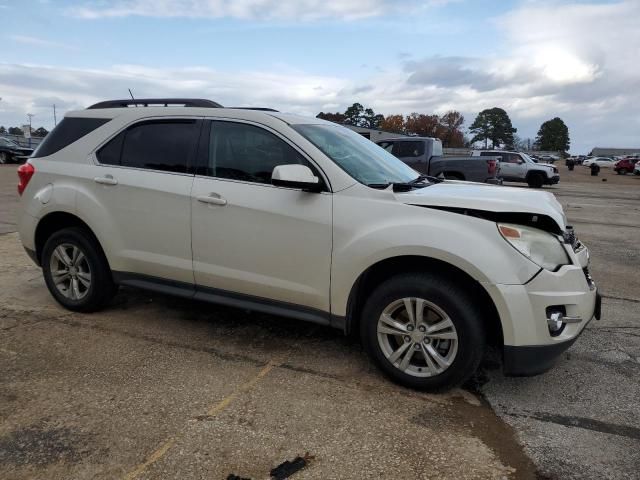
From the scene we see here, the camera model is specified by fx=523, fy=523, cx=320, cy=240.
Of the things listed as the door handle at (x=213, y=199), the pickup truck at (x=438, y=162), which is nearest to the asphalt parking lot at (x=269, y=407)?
the door handle at (x=213, y=199)

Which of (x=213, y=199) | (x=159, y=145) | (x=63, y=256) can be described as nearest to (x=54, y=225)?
(x=63, y=256)

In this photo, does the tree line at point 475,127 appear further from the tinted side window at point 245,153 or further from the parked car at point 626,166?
the tinted side window at point 245,153

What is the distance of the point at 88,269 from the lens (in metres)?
4.55

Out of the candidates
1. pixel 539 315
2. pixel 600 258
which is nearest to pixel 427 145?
pixel 600 258

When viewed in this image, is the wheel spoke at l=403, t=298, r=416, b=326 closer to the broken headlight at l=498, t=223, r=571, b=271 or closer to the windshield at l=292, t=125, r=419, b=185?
the broken headlight at l=498, t=223, r=571, b=271

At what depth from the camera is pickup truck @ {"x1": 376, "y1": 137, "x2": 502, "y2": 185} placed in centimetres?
1394

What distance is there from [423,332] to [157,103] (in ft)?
9.62

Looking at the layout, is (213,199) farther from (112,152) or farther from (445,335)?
(445,335)

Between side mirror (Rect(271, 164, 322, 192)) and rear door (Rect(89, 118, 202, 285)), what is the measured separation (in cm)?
89

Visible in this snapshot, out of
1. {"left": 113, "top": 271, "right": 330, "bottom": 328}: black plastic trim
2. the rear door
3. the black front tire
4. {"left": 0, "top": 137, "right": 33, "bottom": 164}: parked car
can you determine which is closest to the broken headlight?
{"left": 113, "top": 271, "right": 330, "bottom": 328}: black plastic trim

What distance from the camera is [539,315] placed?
3.01 metres

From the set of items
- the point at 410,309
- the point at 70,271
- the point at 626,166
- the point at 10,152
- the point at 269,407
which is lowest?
the point at 269,407

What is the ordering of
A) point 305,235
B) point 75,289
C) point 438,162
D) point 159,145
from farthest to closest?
point 438,162 < point 75,289 < point 159,145 < point 305,235

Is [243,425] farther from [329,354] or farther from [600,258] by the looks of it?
[600,258]
